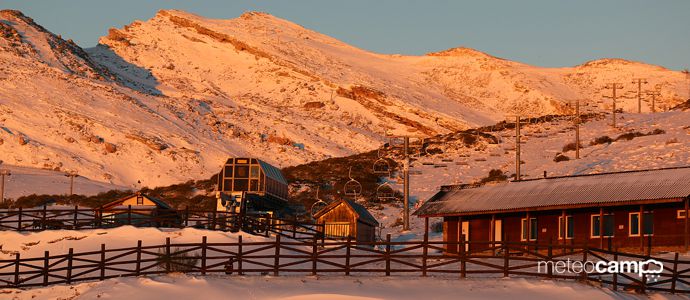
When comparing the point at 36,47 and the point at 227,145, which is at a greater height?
the point at 36,47

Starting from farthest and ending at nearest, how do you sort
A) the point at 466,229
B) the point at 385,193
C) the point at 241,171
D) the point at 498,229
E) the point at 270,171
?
the point at 385,193 → the point at 270,171 → the point at 241,171 → the point at 466,229 → the point at 498,229

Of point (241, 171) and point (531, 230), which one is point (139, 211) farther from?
point (531, 230)

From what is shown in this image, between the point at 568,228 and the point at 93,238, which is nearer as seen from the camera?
the point at 93,238

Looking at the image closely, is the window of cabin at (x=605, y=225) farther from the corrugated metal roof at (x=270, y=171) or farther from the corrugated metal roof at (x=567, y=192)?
the corrugated metal roof at (x=270, y=171)

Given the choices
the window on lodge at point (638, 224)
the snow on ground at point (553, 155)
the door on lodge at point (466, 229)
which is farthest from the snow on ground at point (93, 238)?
the snow on ground at point (553, 155)

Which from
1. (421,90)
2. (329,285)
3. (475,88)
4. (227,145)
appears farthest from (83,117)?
(329,285)

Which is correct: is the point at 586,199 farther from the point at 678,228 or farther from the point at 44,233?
the point at 44,233

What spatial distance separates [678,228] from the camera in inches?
1826

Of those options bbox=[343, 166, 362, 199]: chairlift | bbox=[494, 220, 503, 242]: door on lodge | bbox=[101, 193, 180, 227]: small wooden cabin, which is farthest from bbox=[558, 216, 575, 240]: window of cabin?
bbox=[343, 166, 362, 199]: chairlift

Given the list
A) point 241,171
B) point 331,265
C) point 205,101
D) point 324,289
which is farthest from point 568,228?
point 205,101

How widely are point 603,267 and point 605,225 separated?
1312 cm

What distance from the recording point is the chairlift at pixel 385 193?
7914 centimetres

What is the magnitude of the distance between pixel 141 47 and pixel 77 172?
81.6 meters

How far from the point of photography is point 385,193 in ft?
269
